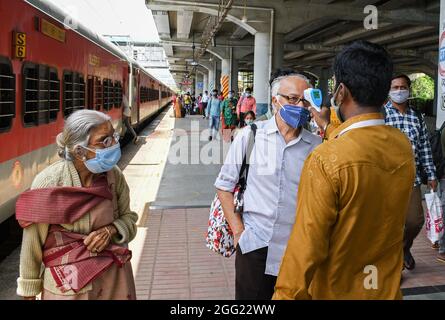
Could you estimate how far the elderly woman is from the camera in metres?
2.21

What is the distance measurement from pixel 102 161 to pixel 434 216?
11.8 feet

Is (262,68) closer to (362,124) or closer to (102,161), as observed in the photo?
(102,161)

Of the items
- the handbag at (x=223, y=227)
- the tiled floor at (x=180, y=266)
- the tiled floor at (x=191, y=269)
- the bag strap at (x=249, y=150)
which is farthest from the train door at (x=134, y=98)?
the bag strap at (x=249, y=150)

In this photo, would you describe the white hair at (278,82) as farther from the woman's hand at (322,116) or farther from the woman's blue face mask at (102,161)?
the woman's blue face mask at (102,161)

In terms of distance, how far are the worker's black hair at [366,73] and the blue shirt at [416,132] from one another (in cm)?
260

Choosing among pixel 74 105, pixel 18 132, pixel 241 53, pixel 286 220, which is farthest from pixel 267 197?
pixel 241 53

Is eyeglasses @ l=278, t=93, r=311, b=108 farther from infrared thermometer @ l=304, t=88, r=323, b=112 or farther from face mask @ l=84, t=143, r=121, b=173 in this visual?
face mask @ l=84, t=143, r=121, b=173

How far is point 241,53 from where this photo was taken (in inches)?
1164

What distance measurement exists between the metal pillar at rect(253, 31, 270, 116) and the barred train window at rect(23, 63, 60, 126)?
1170 cm

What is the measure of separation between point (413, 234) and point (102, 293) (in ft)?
9.55

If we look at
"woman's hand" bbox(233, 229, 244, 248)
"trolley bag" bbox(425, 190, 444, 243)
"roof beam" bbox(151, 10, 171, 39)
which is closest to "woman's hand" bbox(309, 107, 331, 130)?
"woman's hand" bbox(233, 229, 244, 248)

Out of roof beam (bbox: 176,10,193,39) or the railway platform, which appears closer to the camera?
the railway platform

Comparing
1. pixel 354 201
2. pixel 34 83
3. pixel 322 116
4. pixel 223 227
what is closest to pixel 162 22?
pixel 34 83
